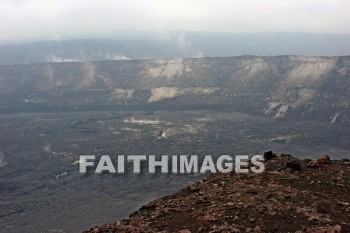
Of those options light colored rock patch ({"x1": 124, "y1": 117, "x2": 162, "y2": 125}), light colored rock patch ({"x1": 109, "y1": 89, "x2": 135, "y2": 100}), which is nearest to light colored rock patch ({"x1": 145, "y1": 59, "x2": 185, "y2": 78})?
light colored rock patch ({"x1": 109, "y1": 89, "x2": 135, "y2": 100})

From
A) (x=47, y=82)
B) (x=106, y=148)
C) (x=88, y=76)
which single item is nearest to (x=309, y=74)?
(x=88, y=76)

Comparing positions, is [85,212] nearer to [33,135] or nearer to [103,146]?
[103,146]

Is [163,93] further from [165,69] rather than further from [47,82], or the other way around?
[47,82]

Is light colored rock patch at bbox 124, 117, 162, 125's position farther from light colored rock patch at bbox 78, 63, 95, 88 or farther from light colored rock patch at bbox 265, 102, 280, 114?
light colored rock patch at bbox 78, 63, 95, 88

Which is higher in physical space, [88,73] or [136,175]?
[88,73]

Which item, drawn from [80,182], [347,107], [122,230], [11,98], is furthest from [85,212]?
[11,98]

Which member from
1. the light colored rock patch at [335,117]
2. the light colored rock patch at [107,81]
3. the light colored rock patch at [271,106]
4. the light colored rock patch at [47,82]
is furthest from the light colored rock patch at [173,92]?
the light colored rock patch at [335,117]

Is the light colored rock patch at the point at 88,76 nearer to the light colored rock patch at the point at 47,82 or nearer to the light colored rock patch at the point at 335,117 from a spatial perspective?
the light colored rock patch at the point at 47,82
